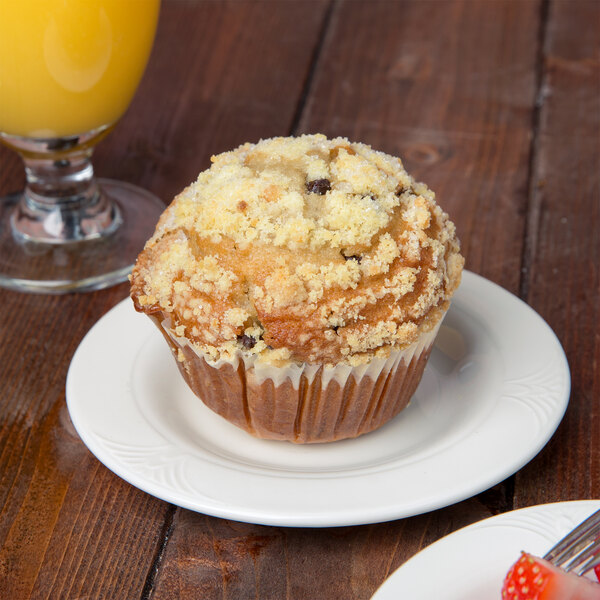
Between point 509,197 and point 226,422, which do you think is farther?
point 509,197

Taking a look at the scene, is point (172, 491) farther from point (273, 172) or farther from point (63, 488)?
point (273, 172)

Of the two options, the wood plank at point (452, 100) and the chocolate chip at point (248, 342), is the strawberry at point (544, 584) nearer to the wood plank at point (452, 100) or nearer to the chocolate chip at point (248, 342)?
the chocolate chip at point (248, 342)

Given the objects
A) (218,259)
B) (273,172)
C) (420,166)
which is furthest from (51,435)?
(420,166)

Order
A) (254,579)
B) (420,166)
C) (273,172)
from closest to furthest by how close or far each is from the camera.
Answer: (254,579) < (273,172) < (420,166)

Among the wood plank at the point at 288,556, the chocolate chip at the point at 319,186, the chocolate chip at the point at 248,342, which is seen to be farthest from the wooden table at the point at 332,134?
the chocolate chip at the point at 319,186

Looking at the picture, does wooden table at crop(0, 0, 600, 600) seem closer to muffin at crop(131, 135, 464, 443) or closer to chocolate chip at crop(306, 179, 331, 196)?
muffin at crop(131, 135, 464, 443)

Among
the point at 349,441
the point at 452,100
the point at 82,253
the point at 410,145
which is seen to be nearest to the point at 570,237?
the point at 410,145
